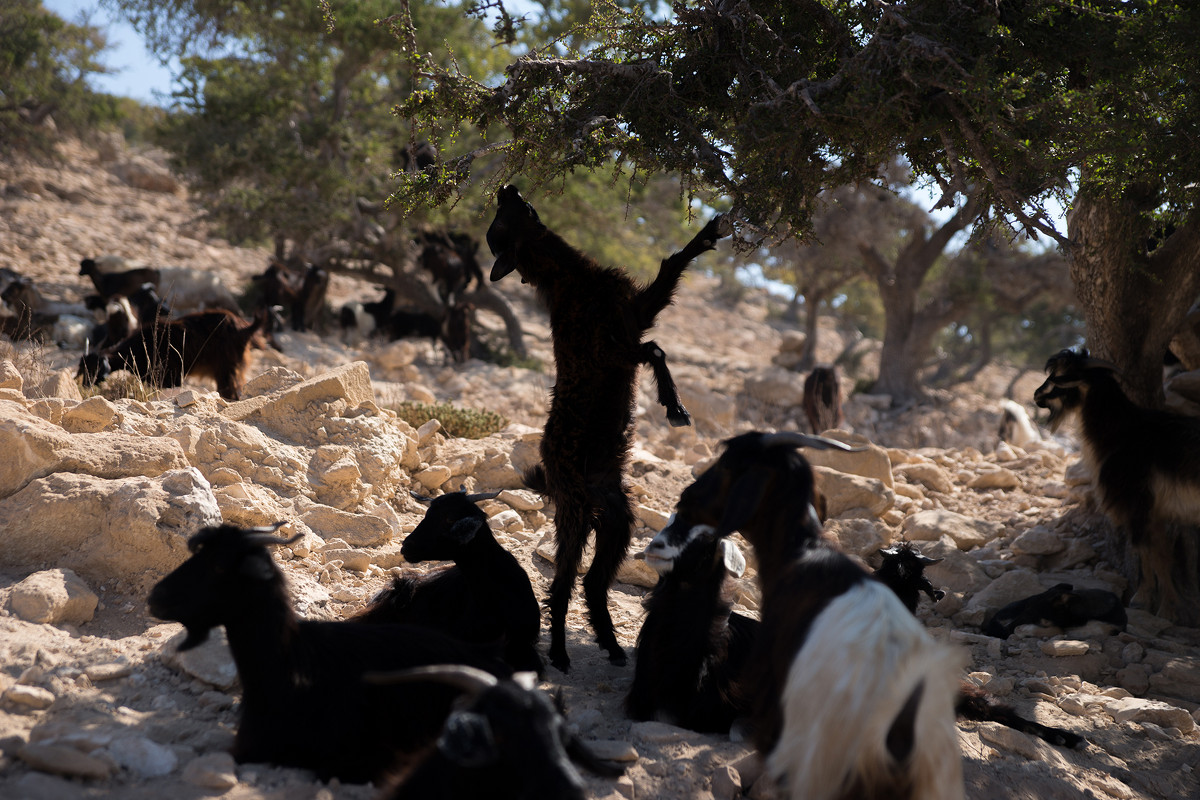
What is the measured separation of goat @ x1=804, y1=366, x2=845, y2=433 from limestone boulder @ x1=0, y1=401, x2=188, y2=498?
378 inches

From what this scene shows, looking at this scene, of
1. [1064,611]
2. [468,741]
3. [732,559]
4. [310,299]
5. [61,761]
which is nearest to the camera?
[468,741]

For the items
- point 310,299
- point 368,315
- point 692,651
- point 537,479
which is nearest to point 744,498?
point 692,651

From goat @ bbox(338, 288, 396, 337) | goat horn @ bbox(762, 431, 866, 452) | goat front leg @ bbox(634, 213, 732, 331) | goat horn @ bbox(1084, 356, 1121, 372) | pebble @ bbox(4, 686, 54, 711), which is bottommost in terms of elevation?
pebble @ bbox(4, 686, 54, 711)

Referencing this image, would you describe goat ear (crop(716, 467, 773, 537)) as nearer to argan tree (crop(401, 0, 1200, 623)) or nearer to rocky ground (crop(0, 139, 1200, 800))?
rocky ground (crop(0, 139, 1200, 800))

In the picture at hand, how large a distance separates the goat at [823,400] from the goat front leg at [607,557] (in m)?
8.41

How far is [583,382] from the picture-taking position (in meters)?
4.58

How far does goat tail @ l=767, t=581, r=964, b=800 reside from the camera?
100.0 inches

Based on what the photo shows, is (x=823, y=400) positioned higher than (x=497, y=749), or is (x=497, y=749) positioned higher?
→ (x=823, y=400)

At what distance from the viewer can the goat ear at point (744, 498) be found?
120 inches

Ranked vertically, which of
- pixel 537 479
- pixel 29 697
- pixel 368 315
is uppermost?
pixel 368 315

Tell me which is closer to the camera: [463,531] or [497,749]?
[497,749]

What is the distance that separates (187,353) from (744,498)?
23.8 ft

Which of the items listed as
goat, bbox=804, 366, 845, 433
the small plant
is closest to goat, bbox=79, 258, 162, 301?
the small plant

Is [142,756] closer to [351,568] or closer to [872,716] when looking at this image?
[351,568]
